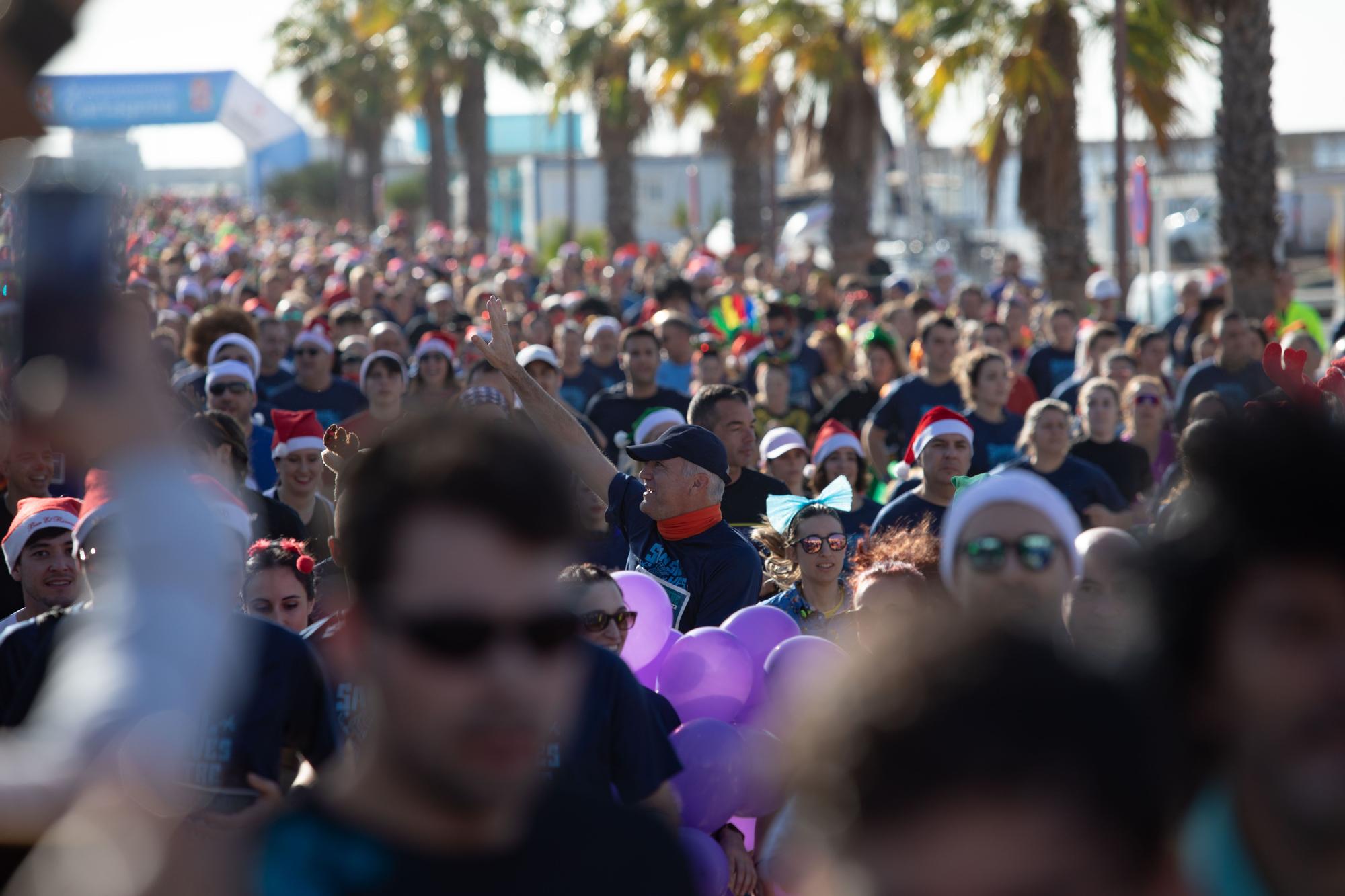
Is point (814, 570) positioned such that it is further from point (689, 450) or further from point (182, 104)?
point (182, 104)

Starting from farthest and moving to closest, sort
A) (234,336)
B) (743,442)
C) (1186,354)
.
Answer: (1186,354) → (234,336) → (743,442)

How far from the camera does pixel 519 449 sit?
7.70ft

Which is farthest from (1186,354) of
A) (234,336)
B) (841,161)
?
(841,161)

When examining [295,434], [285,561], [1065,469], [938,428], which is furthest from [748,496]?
[285,561]

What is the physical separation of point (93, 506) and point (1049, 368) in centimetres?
1164

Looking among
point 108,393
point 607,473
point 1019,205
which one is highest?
point 1019,205

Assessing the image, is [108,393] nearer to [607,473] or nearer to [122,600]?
[122,600]

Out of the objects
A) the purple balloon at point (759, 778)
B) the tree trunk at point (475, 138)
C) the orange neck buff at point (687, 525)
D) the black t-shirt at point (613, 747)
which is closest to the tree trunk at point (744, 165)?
the tree trunk at point (475, 138)

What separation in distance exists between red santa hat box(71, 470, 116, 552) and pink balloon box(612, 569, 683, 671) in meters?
2.39

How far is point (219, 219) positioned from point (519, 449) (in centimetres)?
5424

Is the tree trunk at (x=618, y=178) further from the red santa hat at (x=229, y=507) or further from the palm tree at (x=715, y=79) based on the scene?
the red santa hat at (x=229, y=507)

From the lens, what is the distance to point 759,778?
4.31 meters

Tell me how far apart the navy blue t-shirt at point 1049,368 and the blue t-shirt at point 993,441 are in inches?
167

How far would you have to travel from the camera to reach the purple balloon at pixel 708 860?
13.9 feet
